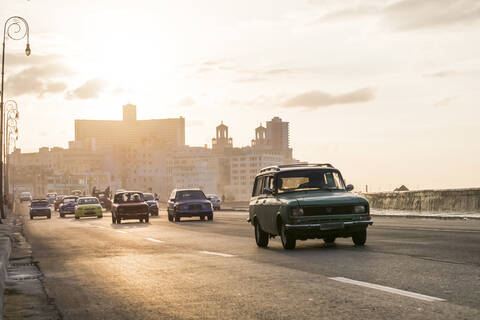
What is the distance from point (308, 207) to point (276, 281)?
5510 mm

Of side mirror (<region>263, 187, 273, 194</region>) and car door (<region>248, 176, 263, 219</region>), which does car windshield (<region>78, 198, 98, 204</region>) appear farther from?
side mirror (<region>263, 187, 273, 194</region>)

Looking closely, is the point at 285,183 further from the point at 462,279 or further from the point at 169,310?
the point at 169,310

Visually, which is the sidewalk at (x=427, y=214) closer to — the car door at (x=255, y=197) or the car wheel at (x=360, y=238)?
the car door at (x=255, y=197)

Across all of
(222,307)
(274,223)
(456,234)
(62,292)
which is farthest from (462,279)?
(456,234)

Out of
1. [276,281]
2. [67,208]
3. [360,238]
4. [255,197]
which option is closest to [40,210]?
[67,208]

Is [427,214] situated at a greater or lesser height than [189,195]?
lesser

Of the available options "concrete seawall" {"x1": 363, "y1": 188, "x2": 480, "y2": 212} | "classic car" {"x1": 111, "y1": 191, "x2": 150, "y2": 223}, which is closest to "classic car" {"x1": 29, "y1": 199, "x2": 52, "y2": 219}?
"classic car" {"x1": 111, "y1": 191, "x2": 150, "y2": 223}

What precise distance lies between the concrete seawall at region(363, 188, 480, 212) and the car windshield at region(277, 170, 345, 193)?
16.9 meters

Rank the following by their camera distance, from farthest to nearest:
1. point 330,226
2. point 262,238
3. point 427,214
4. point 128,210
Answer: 1. point 128,210
2. point 427,214
3. point 262,238
4. point 330,226

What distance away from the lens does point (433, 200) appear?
36156 millimetres

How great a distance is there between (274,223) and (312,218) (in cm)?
114

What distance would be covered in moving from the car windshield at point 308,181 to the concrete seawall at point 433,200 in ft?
55.6

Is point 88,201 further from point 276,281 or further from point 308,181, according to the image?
point 276,281

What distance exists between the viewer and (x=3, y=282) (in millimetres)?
12570
